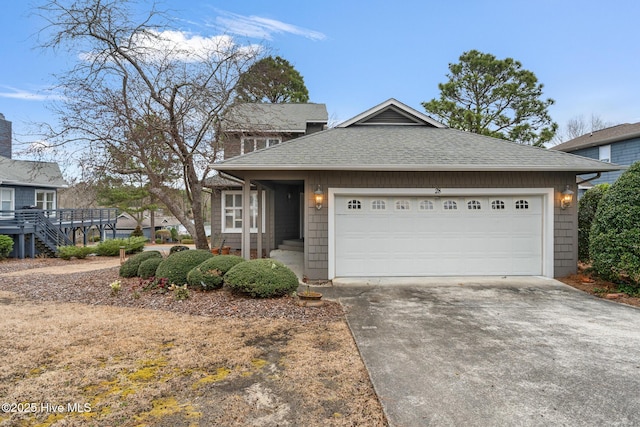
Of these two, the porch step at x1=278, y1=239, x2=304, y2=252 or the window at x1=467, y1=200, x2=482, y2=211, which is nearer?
the window at x1=467, y1=200, x2=482, y2=211

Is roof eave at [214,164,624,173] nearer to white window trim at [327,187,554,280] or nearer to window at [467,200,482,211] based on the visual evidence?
white window trim at [327,187,554,280]

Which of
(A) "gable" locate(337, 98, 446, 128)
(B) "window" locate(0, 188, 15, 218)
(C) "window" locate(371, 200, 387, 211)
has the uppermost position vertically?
(A) "gable" locate(337, 98, 446, 128)

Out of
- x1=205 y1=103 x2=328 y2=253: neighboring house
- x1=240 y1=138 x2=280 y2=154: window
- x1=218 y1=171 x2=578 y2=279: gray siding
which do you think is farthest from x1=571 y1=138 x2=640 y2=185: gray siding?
x1=240 y1=138 x2=280 y2=154: window

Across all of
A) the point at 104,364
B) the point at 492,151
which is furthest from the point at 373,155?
the point at 104,364

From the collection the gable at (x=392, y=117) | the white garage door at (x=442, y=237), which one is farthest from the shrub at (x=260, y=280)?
the gable at (x=392, y=117)

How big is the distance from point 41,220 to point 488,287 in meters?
18.4

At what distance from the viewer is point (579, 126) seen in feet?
98.2

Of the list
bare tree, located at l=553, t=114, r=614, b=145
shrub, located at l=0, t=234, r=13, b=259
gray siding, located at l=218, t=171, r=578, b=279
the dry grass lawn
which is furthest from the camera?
bare tree, located at l=553, t=114, r=614, b=145

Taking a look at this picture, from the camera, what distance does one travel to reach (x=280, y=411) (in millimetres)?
2740

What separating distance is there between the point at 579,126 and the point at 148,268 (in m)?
36.1

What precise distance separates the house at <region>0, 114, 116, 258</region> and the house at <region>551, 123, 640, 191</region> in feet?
84.6

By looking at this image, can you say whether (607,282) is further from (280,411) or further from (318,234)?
(280,411)

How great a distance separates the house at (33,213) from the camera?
14516 millimetres

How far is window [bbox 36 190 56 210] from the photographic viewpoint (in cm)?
1955
